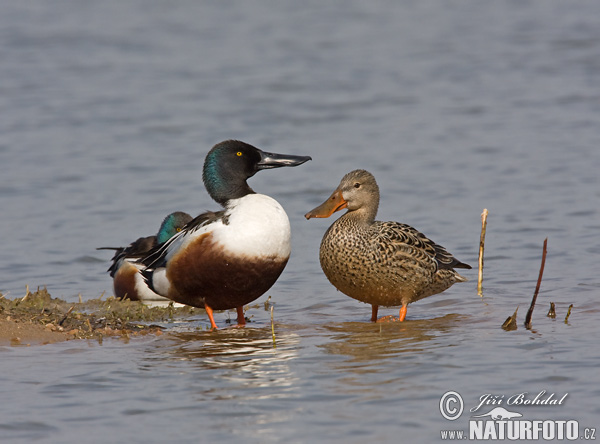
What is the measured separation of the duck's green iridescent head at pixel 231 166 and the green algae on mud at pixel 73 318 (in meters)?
1.04

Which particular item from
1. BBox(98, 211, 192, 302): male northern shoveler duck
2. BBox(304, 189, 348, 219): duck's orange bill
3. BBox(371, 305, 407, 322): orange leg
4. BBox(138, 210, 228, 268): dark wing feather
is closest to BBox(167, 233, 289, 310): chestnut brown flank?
BBox(138, 210, 228, 268): dark wing feather

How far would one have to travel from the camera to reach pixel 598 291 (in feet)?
23.7

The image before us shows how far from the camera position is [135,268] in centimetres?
777

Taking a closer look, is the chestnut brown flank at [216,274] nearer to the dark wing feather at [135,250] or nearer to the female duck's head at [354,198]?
the female duck's head at [354,198]

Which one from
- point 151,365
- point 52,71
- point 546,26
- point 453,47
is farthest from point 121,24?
point 151,365

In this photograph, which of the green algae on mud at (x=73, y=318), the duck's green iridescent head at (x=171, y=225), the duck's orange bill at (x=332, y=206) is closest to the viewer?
the green algae on mud at (x=73, y=318)

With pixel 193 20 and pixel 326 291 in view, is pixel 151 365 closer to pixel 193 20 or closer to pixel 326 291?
pixel 326 291

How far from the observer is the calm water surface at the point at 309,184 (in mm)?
4809

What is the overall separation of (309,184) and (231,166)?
16.1ft

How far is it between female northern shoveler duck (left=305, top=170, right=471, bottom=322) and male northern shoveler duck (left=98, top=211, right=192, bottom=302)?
5.46 ft

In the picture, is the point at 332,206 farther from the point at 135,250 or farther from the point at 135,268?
the point at 135,250

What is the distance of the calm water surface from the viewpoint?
4.81 m

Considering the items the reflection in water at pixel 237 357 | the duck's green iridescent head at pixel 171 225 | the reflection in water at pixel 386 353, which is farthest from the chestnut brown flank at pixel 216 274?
the duck's green iridescent head at pixel 171 225

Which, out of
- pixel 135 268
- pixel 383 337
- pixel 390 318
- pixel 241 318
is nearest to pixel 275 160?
pixel 241 318
